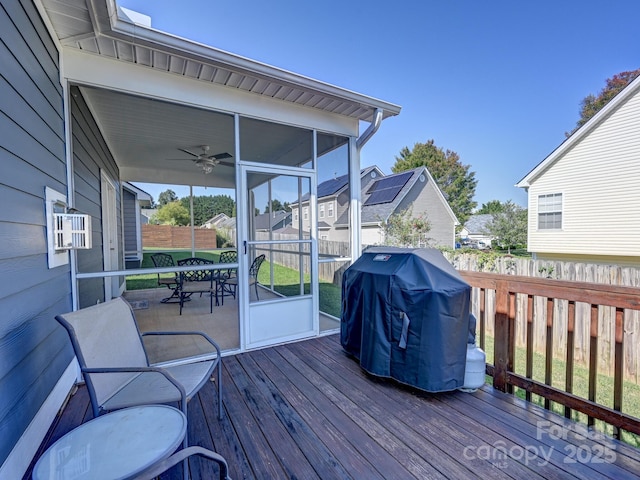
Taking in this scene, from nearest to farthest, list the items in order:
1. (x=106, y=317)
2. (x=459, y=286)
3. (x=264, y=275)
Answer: (x=106, y=317) → (x=459, y=286) → (x=264, y=275)

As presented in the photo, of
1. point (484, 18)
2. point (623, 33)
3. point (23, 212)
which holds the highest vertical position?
point (623, 33)

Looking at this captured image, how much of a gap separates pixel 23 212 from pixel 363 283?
2.36 metres

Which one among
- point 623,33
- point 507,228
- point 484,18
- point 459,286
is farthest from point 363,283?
point 507,228

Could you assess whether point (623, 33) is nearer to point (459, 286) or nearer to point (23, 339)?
point (459, 286)

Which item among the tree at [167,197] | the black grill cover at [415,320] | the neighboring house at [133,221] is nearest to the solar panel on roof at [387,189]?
the tree at [167,197]

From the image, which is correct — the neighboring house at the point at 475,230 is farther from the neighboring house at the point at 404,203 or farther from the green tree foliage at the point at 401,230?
the green tree foliage at the point at 401,230

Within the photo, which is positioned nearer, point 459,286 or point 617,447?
point 617,447

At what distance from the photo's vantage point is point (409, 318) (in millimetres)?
2307

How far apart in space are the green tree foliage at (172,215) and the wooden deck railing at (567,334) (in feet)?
22.1

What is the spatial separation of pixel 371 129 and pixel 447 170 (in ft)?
91.5

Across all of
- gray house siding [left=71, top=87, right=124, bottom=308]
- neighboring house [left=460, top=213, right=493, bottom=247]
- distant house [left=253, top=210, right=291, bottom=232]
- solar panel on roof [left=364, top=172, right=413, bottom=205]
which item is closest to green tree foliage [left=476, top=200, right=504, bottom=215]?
neighboring house [left=460, top=213, right=493, bottom=247]

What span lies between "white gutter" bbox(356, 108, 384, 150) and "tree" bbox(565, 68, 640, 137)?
2038cm

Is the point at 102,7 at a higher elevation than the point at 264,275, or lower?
higher

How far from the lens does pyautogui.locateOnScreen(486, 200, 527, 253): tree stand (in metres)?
19.8
